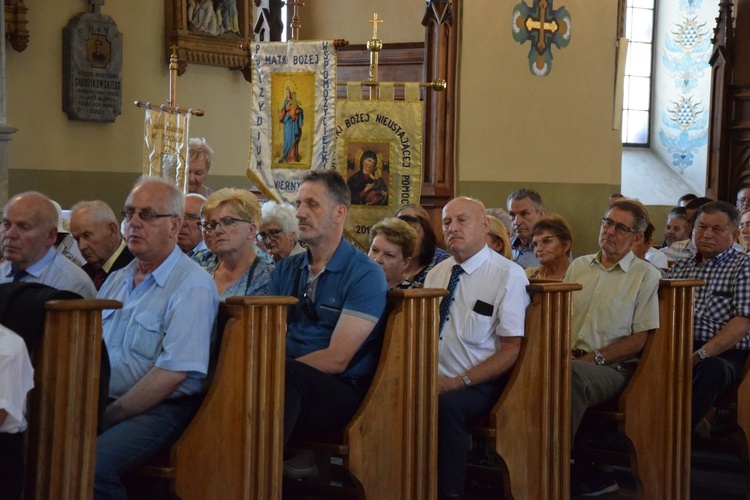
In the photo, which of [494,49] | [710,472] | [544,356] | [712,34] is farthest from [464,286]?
[712,34]

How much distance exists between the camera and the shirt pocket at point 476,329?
4.02 m

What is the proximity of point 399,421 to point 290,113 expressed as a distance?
3482 mm

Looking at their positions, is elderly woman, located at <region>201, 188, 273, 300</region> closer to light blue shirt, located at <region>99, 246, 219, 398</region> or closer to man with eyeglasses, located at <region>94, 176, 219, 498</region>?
man with eyeglasses, located at <region>94, 176, 219, 498</region>

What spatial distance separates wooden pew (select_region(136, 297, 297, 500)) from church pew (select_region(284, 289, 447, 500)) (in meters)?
0.28

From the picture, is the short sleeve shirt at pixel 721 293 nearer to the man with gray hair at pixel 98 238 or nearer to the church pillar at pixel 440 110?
the man with gray hair at pixel 98 238

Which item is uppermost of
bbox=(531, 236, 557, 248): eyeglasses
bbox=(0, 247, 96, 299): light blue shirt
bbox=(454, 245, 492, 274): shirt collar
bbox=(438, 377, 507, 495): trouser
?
bbox=(531, 236, 557, 248): eyeglasses

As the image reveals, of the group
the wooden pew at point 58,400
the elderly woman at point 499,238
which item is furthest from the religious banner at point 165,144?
the wooden pew at point 58,400

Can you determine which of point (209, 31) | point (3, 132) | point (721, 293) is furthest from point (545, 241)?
point (209, 31)

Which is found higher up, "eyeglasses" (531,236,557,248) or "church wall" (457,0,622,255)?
"church wall" (457,0,622,255)

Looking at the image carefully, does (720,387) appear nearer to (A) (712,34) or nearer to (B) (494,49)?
(B) (494,49)

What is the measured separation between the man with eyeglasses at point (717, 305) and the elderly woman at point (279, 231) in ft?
5.90

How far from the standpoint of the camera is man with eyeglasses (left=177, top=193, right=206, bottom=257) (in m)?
5.14

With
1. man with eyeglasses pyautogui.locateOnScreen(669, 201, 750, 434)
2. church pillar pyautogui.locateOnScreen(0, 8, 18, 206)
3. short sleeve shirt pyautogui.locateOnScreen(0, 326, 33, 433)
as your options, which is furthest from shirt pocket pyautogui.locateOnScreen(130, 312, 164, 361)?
church pillar pyautogui.locateOnScreen(0, 8, 18, 206)

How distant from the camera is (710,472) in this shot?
5.35m
